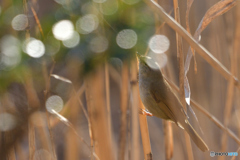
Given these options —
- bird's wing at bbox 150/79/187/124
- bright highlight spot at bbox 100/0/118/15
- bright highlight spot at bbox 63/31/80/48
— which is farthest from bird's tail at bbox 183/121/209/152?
bright highlight spot at bbox 63/31/80/48

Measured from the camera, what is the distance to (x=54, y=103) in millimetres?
1195

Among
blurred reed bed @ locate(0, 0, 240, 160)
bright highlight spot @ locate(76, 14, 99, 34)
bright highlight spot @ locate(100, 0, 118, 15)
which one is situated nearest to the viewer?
blurred reed bed @ locate(0, 0, 240, 160)

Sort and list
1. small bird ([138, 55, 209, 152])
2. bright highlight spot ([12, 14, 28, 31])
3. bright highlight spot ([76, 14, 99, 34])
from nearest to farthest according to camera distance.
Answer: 1. bright highlight spot ([76, 14, 99, 34])
2. bright highlight spot ([12, 14, 28, 31])
3. small bird ([138, 55, 209, 152])

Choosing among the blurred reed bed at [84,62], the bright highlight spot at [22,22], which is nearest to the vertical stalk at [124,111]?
the blurred reed bed at [84,62]

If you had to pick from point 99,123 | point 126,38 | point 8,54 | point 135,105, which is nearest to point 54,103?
point 99,123

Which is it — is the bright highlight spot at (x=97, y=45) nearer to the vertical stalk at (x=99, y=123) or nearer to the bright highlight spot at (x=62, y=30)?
the bright highlight spot at (x=62, y=30)

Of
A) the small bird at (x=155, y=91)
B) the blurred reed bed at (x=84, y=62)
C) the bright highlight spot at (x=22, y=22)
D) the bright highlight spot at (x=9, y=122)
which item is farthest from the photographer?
the small bird at (x=155, y=91)

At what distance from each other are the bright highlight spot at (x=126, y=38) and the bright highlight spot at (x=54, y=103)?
1.34 feet

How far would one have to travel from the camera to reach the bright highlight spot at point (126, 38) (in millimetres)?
695

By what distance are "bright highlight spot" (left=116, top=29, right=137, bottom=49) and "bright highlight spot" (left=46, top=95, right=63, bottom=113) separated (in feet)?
1.34

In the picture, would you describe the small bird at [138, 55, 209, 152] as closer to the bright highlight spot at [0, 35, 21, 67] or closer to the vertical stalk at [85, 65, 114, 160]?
the vertical stalk at [85, 65, 114, 160]

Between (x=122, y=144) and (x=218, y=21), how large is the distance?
46.5 inches

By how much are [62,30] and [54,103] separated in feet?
2.10

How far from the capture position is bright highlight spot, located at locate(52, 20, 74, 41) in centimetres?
58
